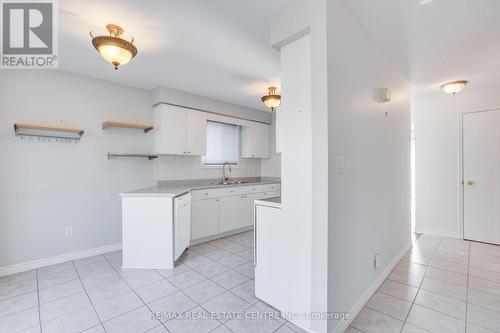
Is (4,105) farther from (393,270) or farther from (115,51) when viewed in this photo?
(393,270)

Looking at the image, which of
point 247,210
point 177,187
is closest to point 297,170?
point 177,187

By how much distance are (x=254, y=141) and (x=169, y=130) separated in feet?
6.21

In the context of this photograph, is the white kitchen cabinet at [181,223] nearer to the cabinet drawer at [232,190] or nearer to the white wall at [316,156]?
the cabinet drawer at [232,190]

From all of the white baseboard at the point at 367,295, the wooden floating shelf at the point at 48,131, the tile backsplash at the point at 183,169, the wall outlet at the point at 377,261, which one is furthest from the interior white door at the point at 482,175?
the wooden floating shelf at the point at 48,131

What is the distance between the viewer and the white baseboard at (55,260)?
8.49ft

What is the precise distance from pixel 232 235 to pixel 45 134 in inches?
121

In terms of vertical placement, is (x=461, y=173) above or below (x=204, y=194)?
above

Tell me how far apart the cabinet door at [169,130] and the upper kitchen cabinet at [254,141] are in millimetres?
1529

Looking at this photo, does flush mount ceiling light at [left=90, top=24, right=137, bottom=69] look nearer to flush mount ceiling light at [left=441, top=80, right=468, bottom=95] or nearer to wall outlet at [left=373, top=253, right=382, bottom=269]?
wall outlet at [left=373, top=253, right=382, bottom=269]

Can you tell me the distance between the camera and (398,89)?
287 centimetres

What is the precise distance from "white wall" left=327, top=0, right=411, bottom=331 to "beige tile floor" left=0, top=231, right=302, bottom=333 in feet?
2.28

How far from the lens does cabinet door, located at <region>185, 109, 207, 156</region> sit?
3.81 meters

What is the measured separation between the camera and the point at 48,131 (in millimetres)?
2844

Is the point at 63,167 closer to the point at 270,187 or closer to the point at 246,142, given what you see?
the point at 246,142
